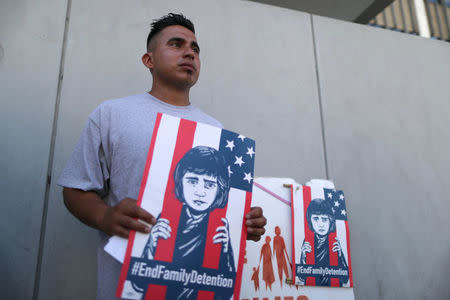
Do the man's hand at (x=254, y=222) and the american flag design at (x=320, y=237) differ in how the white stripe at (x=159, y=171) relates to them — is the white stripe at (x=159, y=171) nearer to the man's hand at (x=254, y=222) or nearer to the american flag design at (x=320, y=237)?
the man's hand at (x=254, y=222)

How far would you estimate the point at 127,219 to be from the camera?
0.73 meters

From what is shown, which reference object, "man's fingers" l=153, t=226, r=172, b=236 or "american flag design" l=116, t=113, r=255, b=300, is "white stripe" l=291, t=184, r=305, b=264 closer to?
"american flag design" l=116, t=113, r=255, b=300

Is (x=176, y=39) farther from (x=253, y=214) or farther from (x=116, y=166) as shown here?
(x=253, y=214)


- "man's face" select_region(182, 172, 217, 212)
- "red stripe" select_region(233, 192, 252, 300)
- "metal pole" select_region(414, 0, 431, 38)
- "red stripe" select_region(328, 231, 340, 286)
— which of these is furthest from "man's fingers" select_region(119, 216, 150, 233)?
"metal pole" select_region(414, 0, 431, 38)

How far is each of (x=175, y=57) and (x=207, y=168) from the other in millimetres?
515

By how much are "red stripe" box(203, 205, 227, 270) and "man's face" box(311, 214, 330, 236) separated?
2.90ft

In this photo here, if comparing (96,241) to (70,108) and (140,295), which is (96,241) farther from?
(140,295)

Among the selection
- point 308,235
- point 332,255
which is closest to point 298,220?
point 308,235

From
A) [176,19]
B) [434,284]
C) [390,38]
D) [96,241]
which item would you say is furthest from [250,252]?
[390,38]

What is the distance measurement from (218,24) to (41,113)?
107 centimetres

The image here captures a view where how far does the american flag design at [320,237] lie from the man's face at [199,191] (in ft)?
2.75

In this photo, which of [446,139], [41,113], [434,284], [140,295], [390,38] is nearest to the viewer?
[140,295]

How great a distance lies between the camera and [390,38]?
7.57 ft

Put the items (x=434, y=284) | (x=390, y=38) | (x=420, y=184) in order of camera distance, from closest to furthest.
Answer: (x=434, y=284)
(x=420, y=184)
(x=390, y=38)
